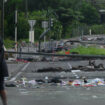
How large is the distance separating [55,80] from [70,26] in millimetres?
19321

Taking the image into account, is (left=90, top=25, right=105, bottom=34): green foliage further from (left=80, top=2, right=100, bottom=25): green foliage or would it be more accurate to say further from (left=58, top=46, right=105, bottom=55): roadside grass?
(left=80, top=2, right=100, bottom=25): green foliage

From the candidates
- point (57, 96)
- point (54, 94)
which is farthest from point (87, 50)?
point (57, 96)

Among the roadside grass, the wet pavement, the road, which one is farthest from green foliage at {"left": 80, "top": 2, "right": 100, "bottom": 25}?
the wet pavement

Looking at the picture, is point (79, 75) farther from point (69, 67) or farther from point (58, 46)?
point (58, 46)

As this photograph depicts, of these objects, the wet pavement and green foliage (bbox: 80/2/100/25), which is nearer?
the wet pavement

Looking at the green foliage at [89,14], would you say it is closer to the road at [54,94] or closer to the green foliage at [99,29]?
the green foliage at [99,29]

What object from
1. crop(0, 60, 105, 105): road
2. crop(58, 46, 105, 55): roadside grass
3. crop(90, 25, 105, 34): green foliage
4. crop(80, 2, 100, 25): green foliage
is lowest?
crop(58, 46, 105, 55): roadside grass

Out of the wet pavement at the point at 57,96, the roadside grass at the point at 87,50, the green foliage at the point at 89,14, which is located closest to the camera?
the wet pavement at the point at 57,96

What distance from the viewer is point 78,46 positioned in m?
31.2

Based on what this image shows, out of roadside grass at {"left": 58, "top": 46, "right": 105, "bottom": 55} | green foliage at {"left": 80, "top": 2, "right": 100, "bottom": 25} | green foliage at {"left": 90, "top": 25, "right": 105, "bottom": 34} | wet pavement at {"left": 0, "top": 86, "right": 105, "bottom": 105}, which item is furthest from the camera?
green foliage at {"left": 80, "top": 2, "right": 100, "bottom": 25}

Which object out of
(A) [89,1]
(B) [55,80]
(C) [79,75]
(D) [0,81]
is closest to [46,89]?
(B) [55,80]

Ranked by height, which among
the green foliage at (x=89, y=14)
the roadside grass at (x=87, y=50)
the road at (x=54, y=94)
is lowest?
the roadside grass at (x=87, y=50)

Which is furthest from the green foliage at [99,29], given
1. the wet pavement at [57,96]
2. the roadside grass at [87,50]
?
the wet pavement at [57,96]

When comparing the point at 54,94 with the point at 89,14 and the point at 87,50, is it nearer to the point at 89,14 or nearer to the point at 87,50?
the point at 87,50
